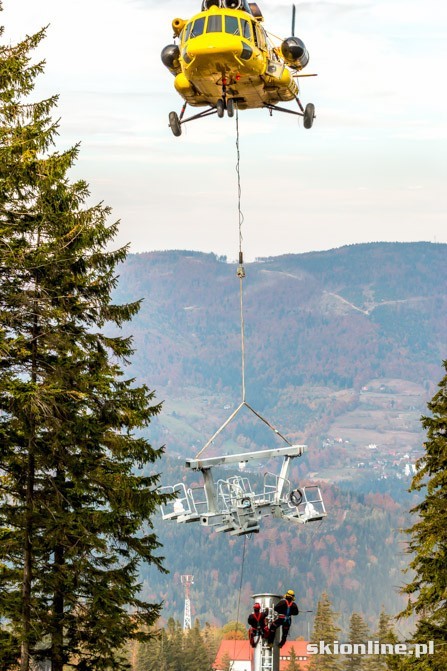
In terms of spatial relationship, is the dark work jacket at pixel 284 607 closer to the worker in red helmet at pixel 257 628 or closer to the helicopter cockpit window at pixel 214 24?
the worker in red helmet at pixel 257 628

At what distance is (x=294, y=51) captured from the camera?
127ft

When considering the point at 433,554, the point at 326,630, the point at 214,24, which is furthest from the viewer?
the point at 326,630

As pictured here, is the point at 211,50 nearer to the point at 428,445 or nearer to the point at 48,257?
the point at 48,257

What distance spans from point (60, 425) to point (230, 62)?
1306cm

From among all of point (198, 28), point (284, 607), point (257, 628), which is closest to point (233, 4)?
point (198, 28)

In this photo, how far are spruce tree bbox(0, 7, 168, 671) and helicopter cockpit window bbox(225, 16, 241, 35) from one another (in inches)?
268

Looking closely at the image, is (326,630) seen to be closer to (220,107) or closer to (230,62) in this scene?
(220,107)

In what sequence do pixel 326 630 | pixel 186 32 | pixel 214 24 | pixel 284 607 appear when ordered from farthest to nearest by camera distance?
pixel 326 630 → pixel 186 32 → pixel 214 24 → pixel 284 607

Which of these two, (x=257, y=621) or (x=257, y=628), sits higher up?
(x=257, y=621)

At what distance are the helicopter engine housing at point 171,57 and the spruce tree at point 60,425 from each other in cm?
967

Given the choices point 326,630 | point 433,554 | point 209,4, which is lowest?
point 433,554

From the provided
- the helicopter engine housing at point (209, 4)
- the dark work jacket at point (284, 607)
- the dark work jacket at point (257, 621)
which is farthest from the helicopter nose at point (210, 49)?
the dark work jacket at point (257, 621)

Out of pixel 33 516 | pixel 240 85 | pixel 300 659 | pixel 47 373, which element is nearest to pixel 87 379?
pixel 47 373

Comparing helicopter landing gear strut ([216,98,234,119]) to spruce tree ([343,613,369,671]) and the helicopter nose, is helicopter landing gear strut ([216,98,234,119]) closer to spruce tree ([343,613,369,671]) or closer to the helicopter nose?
the helicopter nose
